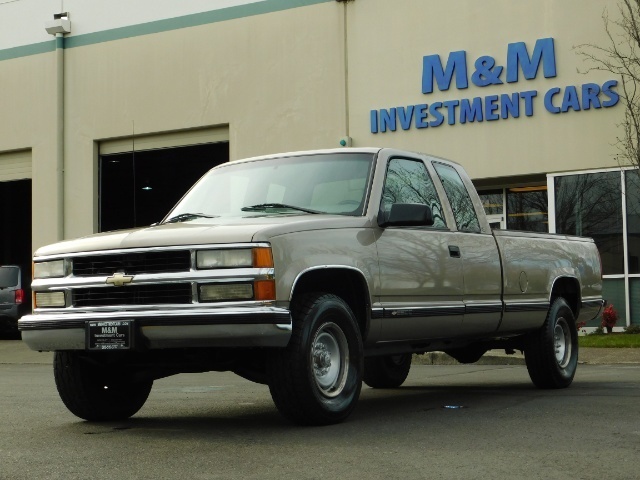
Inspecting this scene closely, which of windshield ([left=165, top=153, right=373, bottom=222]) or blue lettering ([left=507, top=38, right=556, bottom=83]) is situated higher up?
blue lettering ([left=507, top=38, right=556, bottom=83])

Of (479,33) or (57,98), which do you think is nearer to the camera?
(479,33)

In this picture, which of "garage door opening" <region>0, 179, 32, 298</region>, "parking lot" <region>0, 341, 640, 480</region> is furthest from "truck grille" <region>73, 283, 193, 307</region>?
"garage door opening" <region>0, 179, 32, 298</region>

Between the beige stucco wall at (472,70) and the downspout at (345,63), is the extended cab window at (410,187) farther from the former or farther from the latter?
the downspout at (345,63)

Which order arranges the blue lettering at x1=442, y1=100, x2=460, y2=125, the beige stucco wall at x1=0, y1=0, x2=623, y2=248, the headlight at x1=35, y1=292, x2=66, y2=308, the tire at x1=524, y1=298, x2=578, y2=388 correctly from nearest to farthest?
the headlight at x1=35, y1=292, x2=66, y2=308 < the tire at x1=524, y1=298, x2=578, y2=388 < the beige stucco wall at x1=0, y1=0, x2=623, y2=248 < the blue lettering at x1=442, y1=100, x2=460, y2=125

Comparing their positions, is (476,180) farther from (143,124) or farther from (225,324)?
(225,324)

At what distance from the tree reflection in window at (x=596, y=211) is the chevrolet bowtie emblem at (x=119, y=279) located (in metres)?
15.1

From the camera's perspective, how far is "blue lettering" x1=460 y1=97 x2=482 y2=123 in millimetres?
21734

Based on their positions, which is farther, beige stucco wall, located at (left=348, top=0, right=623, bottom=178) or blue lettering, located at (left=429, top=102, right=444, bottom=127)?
blue lettering, located at (left=429, top=102, right=444, bottom=127)

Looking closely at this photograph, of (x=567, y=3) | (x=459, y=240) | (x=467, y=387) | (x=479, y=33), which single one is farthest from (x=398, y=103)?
(x=459, y=240)

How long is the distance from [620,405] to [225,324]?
345 cm

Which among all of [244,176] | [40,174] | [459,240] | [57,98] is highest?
[57,98]

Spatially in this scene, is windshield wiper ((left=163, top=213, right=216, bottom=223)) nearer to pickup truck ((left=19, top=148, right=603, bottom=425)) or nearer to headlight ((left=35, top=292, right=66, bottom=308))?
pickup truck ((left=19, top=148, right=603, bottom=425))

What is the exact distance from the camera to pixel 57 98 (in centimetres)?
2711

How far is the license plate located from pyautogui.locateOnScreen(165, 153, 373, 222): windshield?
1480 millimetres
